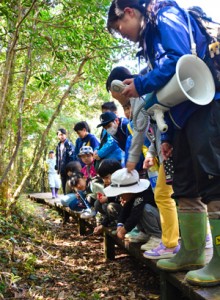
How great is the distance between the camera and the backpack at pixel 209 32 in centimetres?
189

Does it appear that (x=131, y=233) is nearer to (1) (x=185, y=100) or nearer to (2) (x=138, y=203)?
(2) (x=138, y=203)

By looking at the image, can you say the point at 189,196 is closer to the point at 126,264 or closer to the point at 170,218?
the point at 170,218

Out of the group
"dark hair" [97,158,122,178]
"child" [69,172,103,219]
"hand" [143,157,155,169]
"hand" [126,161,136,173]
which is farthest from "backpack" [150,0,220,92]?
"child" [69,172,103,219]

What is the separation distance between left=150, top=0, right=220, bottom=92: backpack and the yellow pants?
2.76 feet

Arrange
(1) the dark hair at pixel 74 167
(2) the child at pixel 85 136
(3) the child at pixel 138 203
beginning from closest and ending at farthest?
1. (3) the child at pixel 138 203
2. (2) the child at pixel 85 136
3. (1) the dark hair at pixel 74 167

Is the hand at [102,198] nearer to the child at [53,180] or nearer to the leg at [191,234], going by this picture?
the leg at [191,234]

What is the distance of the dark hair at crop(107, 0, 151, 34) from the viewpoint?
6.77 ft

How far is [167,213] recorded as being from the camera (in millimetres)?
2514

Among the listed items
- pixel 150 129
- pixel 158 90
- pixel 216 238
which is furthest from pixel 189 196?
pixel 150 129

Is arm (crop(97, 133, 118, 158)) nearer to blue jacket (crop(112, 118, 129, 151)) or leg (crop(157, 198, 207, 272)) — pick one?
blue jacket (crop(112, 118, 129, 151))

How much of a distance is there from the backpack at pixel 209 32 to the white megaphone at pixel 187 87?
7cm

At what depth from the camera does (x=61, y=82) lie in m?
7.75

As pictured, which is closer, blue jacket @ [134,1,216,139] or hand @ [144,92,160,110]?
blue jacket @ [134,1,216,139]

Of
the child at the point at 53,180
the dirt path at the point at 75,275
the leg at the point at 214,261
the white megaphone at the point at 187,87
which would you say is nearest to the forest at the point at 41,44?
the dirt path at the point at 75,275
